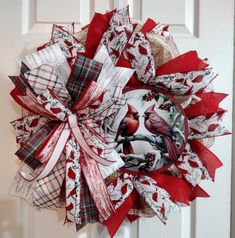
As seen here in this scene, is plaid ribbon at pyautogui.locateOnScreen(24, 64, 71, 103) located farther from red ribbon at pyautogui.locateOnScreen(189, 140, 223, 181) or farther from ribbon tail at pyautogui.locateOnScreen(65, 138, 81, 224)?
red ribbon at pyautogui.locateOnScreen(189, 140, 223, 181)

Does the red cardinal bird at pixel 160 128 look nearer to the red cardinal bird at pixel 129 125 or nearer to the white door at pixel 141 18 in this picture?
the red cardinal bird at pixel 129 125

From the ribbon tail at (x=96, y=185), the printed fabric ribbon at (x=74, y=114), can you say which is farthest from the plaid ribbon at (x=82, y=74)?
the ribbon tail at (x=96, y=185)

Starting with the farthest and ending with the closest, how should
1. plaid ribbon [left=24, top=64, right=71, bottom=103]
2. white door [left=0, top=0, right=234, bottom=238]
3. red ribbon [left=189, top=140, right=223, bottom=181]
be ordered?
white door [left=0, top=0, right=234, bottom=238]
red ribbon [left=189, top=140, right=223, bottom=181]
plaid ribbon [left=24, top=64, right=71, bottom=103]

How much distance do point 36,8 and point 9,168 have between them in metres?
0.36

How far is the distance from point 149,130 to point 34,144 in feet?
0.63

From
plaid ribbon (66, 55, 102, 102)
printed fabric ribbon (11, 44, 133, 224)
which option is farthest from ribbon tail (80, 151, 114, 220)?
plaid ribbon (66, 55, 102, 102)

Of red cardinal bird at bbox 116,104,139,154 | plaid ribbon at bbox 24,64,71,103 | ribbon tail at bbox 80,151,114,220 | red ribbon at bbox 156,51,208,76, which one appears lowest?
ribbon tail at bbox 80,151,114,220

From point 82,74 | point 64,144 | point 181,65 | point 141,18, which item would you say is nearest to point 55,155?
point 64,144

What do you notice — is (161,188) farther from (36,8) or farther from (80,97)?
(36,8)

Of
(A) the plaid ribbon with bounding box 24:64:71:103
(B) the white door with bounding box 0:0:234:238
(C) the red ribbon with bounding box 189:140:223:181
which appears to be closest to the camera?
(A) the plaid ribbon with bounding box 24:64:71:103

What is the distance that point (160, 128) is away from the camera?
0.50 meters

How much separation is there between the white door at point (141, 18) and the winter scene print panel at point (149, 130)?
0.69 feet

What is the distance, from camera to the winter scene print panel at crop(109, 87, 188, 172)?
50 cm

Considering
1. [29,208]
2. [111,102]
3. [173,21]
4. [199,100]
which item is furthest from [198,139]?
[29,208]
